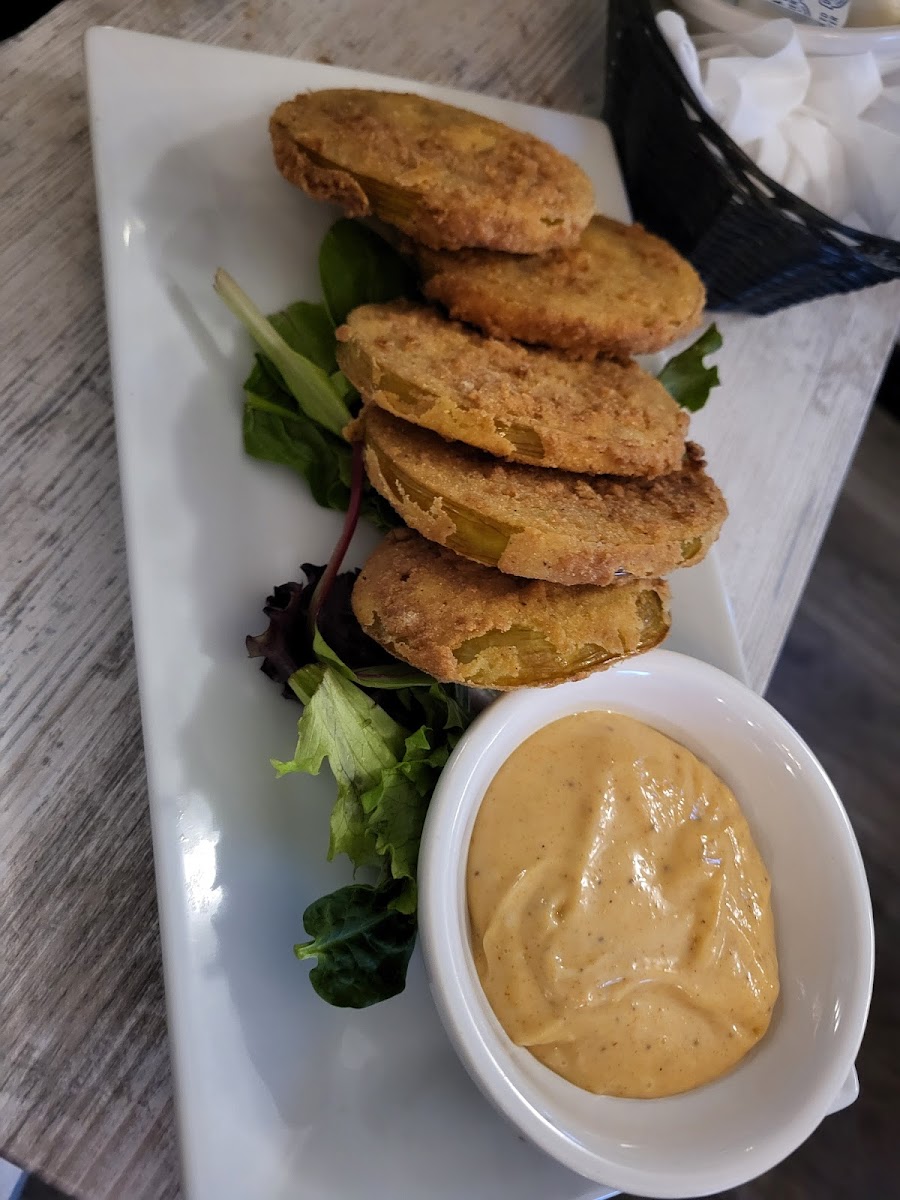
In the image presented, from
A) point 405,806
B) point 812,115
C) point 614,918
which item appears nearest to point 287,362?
point 405,806

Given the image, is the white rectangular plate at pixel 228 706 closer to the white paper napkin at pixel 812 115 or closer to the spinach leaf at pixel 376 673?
the spinach leaf at pixel 376 673

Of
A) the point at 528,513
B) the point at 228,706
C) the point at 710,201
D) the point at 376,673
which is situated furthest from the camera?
the point at 710,201

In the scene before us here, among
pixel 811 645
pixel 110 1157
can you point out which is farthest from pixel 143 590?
pixel 811 645

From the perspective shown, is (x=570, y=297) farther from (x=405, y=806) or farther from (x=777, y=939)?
(x=777, y=939)

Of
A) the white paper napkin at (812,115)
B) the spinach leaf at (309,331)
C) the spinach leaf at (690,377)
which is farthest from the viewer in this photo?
the spinach leaf at (690,377)

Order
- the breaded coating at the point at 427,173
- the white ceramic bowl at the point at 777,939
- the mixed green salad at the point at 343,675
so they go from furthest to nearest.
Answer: the breaded coating at the point at 427,173 < the mixed green salad at the point at 343,675 < the white ceramic bowl at the point at 777,939

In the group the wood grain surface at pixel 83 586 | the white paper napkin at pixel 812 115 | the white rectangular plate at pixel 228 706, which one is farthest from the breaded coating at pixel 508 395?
the white paper napkin at pixel 812 115
